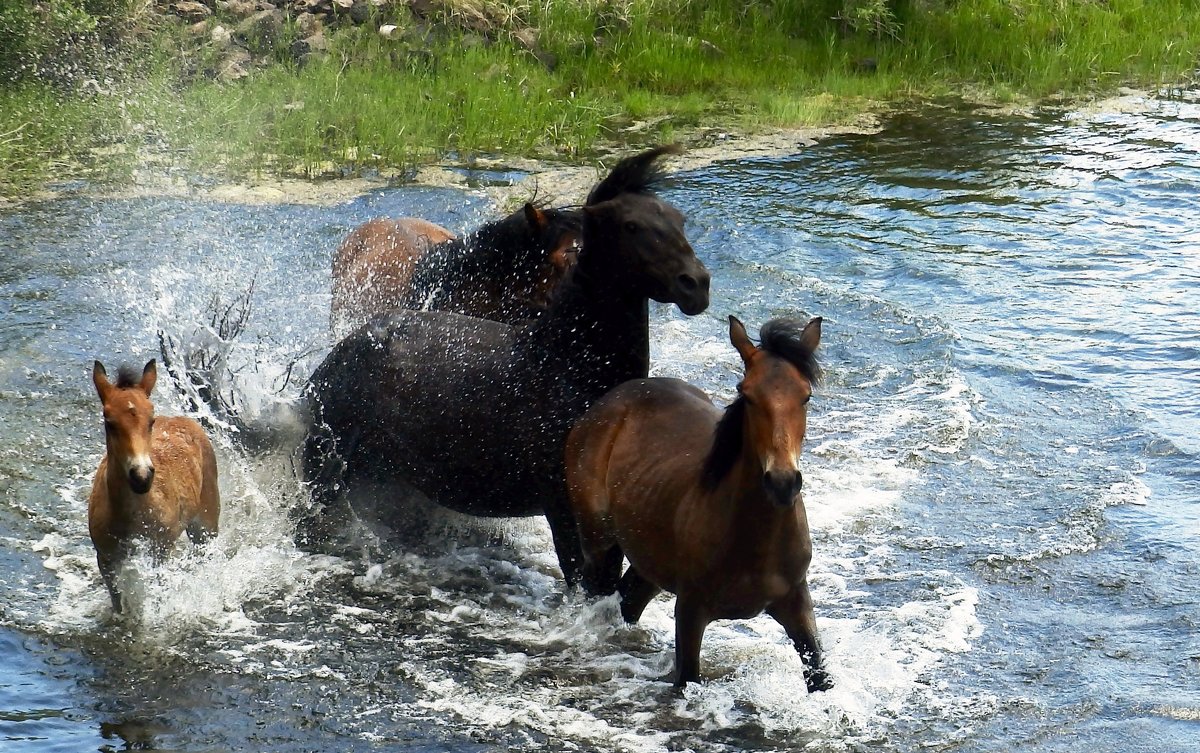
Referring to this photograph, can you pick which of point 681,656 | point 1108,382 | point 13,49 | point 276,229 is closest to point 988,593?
point 681,656

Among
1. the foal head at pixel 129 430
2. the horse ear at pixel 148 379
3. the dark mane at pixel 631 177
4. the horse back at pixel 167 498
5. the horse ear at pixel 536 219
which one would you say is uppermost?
the dark mane at pixel 631 177

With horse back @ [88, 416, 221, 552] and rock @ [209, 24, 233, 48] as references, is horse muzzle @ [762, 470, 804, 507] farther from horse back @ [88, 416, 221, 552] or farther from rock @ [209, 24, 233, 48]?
rock @ [209, 24, 233, 48]

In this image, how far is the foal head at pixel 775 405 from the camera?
4254 millimetres

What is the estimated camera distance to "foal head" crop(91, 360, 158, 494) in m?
5.07

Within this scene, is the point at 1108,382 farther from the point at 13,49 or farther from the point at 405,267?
the point at 13,49

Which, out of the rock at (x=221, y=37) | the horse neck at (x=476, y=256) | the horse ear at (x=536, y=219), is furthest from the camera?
the rock at (x=221, y=37)

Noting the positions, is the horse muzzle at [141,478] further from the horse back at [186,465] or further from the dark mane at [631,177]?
the dark mane at [631,177]

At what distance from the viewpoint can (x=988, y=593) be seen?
5.75 m

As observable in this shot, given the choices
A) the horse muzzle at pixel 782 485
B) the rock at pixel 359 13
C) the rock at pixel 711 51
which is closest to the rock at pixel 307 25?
the rock at pixel 359 13

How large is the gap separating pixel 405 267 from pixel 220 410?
127cm

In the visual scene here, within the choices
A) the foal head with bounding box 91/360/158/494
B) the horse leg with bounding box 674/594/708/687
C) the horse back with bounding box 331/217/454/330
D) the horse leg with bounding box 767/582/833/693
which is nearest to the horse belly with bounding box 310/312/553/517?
the horse back with bounding box 331/217/454/330

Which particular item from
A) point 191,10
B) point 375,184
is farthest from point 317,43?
point 375,184

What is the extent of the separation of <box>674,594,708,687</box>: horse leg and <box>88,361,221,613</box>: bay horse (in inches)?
74.1

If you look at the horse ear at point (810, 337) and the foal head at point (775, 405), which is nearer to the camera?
the foal head at point (775, 405)
